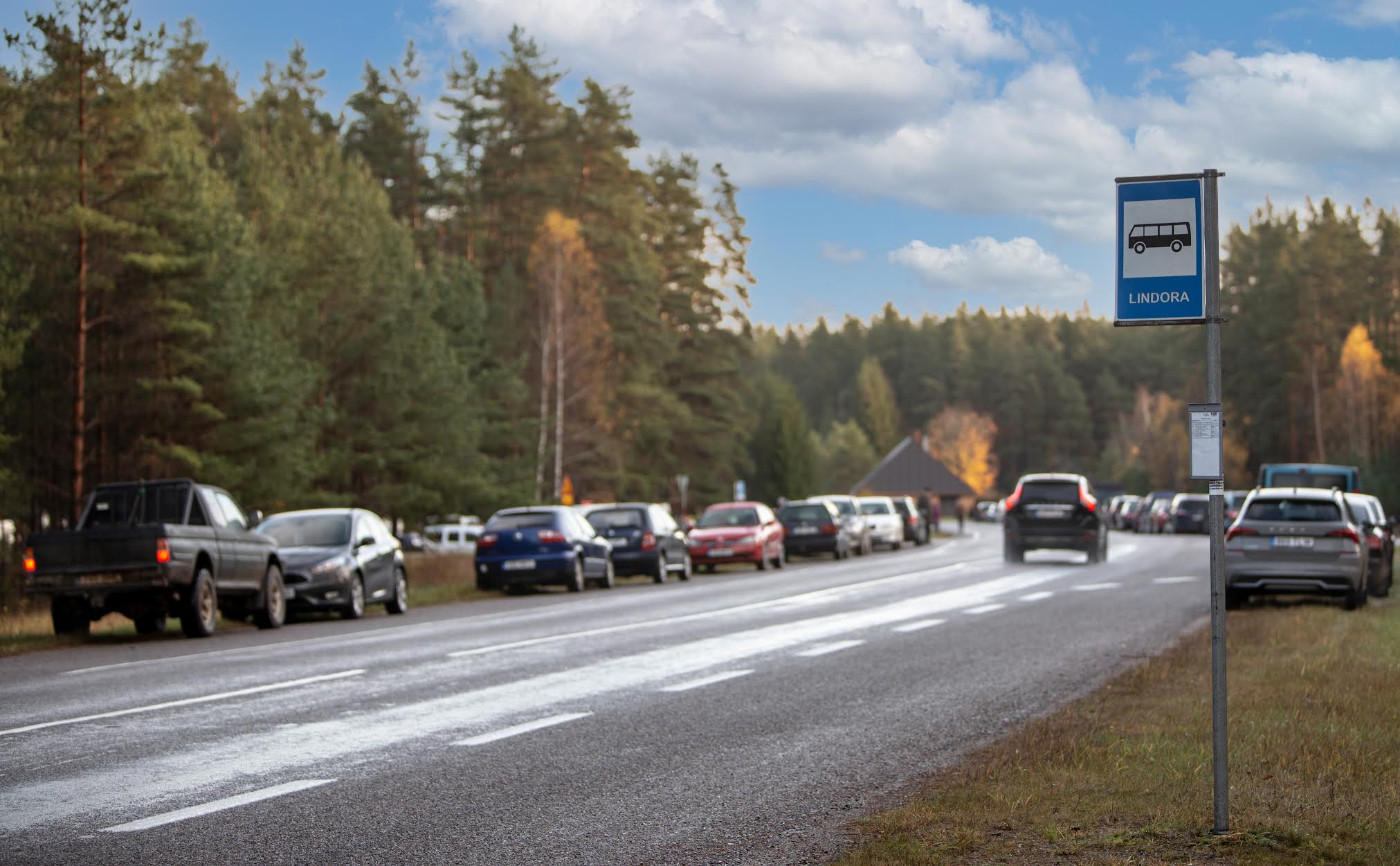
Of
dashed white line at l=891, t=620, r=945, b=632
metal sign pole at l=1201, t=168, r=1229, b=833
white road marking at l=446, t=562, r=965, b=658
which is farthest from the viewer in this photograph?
dashed white line at l=891, t=620, r=945, b=632

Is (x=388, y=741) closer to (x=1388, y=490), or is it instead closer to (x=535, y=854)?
(x=535, y=854)

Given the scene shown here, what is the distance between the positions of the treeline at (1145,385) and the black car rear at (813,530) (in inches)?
1539

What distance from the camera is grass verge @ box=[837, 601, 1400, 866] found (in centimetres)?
664

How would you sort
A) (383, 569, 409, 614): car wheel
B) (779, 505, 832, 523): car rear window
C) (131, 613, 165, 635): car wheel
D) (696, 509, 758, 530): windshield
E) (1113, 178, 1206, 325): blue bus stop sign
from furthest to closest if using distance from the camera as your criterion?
(779, 505, 832, 523): car rear window, (696, 509, 758, 530): windshield, (383, 569, 409, 614): car wheel, (131, 613, 165, 635): car wheel, (1113, 178, 1206, 325): blue bus stop sign

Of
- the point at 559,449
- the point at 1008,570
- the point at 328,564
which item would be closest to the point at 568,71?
the point at 559,449

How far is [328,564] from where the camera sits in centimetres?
2303

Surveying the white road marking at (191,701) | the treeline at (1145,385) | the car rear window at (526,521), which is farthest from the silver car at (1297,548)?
the treeline at (1145,385)

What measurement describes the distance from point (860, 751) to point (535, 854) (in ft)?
11.0

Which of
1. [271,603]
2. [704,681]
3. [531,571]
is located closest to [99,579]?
[271,603]

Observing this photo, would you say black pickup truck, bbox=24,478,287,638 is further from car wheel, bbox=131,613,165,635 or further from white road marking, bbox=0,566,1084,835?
white road marking, bbox=0,566,1084,835

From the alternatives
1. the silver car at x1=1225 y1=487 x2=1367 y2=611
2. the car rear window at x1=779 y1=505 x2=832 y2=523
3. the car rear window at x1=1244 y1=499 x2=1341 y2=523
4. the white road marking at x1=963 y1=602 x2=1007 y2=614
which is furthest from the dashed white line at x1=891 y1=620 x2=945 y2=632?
the car rear window at x1=779 y1=505 x2=832 y2=523

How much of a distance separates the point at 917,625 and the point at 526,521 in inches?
449

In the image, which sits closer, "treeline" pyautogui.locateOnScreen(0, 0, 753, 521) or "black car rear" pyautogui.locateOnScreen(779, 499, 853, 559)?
"treeline" pyautogui.locateOnScreen(0, 0, 753, 521)

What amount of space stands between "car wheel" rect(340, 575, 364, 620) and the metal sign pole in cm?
1772
